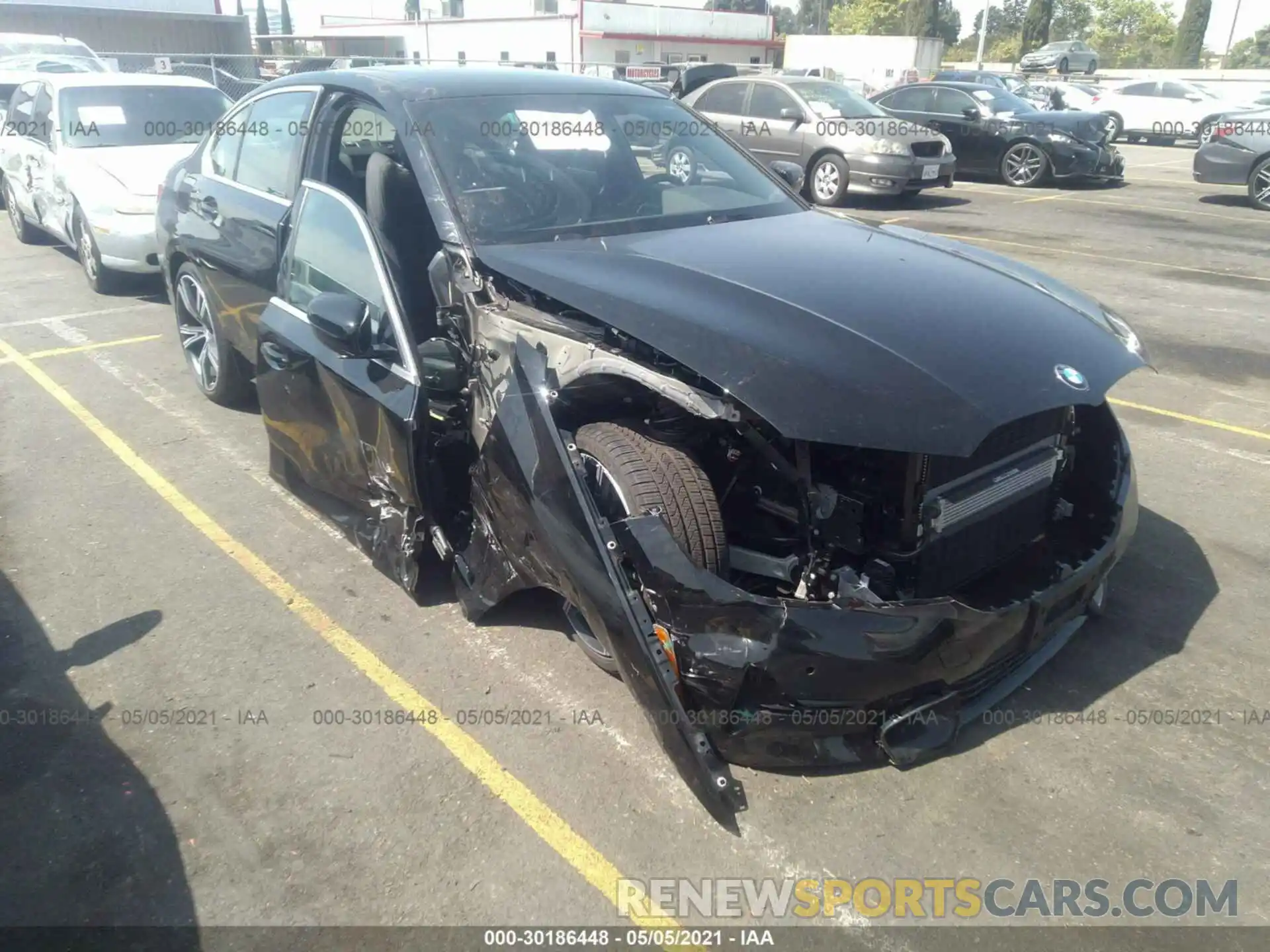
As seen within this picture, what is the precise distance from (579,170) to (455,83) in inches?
27.9

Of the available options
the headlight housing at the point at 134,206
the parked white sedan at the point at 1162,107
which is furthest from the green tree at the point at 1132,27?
the headlight housing at the point at 134,206

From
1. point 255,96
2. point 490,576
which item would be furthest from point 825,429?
point 255,96

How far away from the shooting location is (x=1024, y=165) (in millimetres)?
15508

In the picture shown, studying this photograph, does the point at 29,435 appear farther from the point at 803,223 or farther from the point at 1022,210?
the point at 1022,210

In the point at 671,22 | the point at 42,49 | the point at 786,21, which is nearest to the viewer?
the point at 42,49

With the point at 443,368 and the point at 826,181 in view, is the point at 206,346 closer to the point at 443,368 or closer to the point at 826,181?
the point at 443,368

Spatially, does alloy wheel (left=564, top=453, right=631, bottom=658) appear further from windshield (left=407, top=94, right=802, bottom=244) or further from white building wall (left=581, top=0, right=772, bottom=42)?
white building wall (left=581, top=0, right=772, bottom=42)

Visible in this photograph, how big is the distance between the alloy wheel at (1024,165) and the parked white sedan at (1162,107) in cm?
995

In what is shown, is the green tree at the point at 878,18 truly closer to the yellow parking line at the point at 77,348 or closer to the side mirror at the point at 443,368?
the yellow parking line at the point at 77,348

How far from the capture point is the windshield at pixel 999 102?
1570 cm

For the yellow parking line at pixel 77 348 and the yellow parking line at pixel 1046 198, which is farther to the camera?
→ the yellow parking line at pixel 1046 198

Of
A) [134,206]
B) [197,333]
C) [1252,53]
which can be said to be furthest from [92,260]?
[1252,53]

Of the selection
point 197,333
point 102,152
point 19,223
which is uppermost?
point 102,152

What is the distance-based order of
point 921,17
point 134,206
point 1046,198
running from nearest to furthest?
point 134,206 < point 1046,198 < point 921,17
